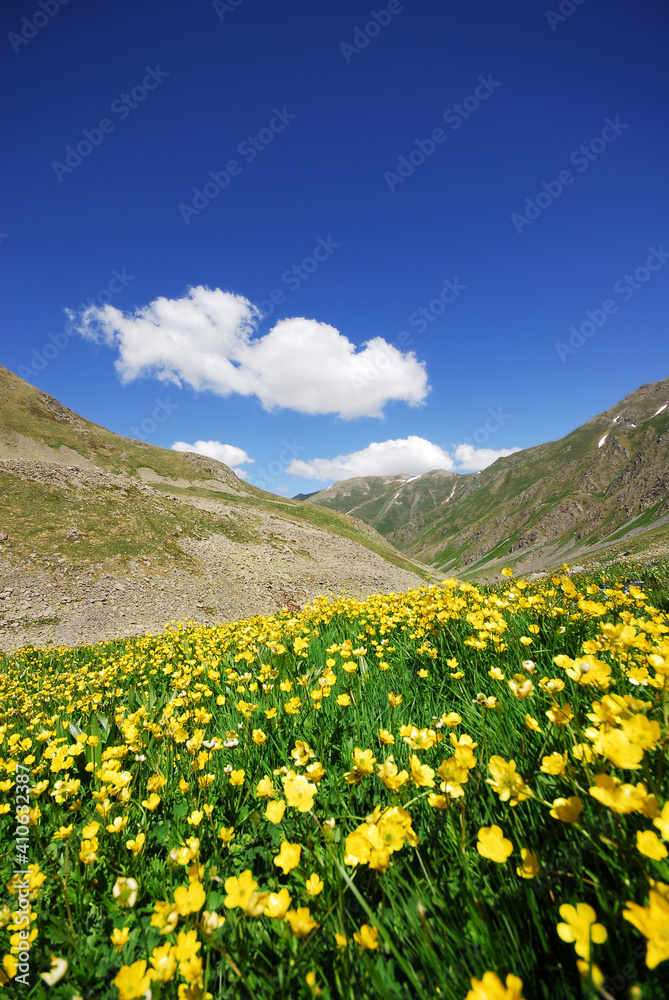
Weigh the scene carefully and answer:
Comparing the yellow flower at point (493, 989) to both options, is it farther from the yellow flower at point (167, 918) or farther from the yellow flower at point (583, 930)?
the yellow flower at point (167, 918)

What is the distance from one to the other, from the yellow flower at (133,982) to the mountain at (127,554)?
69.6 feet

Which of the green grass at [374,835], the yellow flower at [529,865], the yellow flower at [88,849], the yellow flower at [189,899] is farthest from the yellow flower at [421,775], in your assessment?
the yellow flower at [88,849]

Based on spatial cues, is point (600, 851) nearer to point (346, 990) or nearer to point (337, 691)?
point (346, 990)

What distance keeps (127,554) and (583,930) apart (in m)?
30.8

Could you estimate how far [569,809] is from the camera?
1.38 m

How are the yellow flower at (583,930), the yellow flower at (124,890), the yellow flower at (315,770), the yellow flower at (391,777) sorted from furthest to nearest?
the yellow flower at (315,770), the yellow flower at (391,777), the yellow flower at (124,890), the yellow flower at (583,930)

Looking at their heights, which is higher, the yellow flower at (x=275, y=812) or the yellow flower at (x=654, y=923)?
the yellow flower at (x=654, y=923)

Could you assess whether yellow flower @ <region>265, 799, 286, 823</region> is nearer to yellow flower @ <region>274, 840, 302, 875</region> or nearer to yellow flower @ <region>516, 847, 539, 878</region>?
yellow flower @ <region>274, 840, 302, 875</region>

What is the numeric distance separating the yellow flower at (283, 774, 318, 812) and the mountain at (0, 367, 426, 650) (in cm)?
2111

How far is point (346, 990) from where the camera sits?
118cm

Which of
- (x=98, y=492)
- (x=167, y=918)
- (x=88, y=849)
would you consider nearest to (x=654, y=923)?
(x=167, y=918)

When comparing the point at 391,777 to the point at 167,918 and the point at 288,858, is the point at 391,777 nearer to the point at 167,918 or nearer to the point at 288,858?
the point at 288,858

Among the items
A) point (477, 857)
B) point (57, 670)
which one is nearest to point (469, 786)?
point (477, 857)

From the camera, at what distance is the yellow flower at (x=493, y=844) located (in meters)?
1.30
